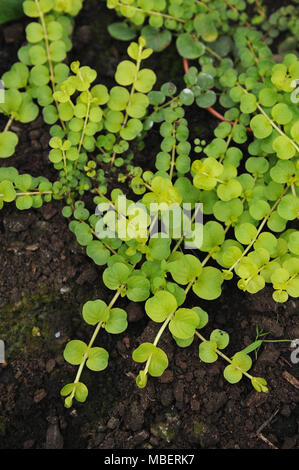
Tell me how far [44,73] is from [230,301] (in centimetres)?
142

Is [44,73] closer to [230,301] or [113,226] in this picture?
[113,226]

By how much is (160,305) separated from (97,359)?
1.11ft

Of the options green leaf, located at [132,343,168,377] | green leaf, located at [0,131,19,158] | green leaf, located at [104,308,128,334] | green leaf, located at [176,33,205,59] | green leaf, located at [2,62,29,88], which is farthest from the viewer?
green leaf, located at [176,33,205,59]

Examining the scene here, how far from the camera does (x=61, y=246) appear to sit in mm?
2146

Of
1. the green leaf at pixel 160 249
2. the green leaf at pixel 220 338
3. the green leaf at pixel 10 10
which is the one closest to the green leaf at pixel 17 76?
the green leaf at pixel 10 10

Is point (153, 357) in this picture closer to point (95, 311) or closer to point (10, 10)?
point (95, 311)

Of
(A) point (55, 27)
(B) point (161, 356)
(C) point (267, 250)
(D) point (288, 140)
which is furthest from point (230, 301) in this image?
(A) point (55, 27)

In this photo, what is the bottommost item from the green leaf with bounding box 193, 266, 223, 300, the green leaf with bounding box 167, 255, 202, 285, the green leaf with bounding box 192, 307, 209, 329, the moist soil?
the moist soil

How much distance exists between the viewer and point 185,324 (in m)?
1.82

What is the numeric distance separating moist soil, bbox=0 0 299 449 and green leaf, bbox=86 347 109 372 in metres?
0.14

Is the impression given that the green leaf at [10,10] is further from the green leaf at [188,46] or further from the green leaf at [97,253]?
the green leaf at [97,253]

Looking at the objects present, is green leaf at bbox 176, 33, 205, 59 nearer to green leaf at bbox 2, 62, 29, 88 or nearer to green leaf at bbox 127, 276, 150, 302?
green leaf at bbox 2, 62, 29, 88

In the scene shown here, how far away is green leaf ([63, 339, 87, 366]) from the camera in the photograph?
1849 millimetres

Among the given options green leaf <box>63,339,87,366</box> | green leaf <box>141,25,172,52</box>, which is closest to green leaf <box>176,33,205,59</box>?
green leaf <box>141,25,172,52</box>
